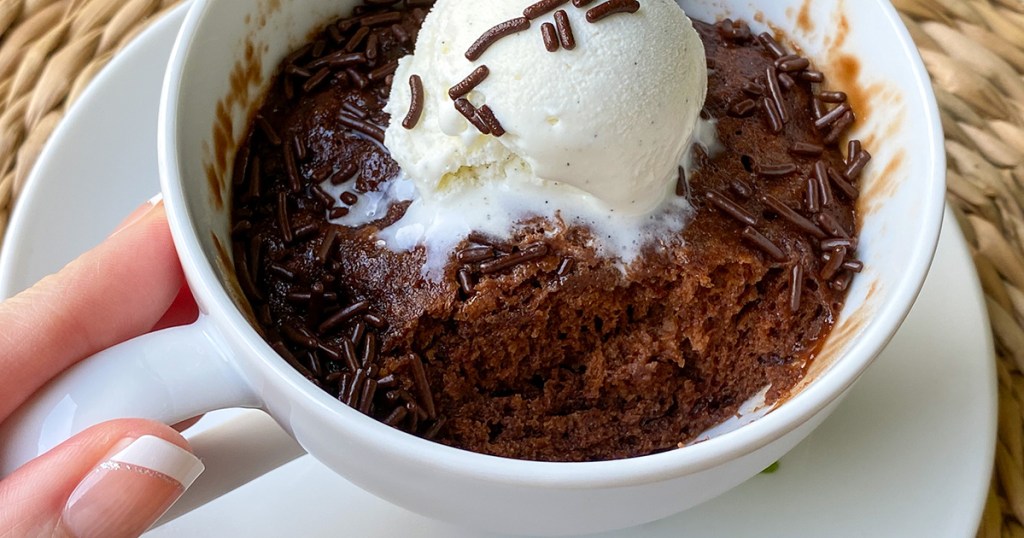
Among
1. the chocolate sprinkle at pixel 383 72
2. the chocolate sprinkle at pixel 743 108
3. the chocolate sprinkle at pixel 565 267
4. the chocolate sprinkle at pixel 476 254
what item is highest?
the chocolate sprinkle at pixel 383 72

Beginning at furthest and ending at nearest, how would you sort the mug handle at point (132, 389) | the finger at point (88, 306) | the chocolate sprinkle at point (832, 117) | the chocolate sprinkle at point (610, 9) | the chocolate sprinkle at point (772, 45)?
1. the chocolate sprinkle at point (772, 45)
2. the chocolate sprinkle at point (832, 117)
3. the chocolate sprinkle at point (610, 9)
4. the finger at point (88, 306)
5. the mug handle at point (132, 389)

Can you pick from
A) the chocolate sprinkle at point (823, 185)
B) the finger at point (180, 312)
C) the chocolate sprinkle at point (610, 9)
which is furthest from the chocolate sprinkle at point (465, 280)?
the chocolate sprinkle at point (823, 185)

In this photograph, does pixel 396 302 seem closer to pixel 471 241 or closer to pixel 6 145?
pixel 471 241

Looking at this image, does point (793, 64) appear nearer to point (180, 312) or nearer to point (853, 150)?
point (853, 150)

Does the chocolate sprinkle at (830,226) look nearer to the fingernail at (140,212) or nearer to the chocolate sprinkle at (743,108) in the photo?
the chocolate sprinkle at (743,108)

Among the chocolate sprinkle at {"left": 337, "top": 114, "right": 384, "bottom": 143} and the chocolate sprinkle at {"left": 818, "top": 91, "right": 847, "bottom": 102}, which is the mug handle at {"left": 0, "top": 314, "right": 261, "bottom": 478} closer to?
the chocolate sprinkle at {"left": 337, "top": 114, "right": 384, "bottom": 143}

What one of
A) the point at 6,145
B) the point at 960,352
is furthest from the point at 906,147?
the point at 6,145
